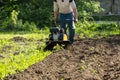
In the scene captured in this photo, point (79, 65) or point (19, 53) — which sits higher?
point (79, 65)

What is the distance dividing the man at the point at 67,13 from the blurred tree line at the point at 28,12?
683 centimetres

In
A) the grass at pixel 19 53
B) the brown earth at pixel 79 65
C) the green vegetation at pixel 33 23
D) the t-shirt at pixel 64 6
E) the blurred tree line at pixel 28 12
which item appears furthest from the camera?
the blurred tree line at pixel 28 12

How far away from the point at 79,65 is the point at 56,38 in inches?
118

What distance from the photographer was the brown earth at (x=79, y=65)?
7797 mm

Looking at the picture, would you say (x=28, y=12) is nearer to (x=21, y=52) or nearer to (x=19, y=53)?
(x=21, y=52)

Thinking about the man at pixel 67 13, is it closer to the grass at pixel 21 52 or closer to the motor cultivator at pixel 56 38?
the motor cultivator at pixel 56 38

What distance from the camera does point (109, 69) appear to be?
858 cm

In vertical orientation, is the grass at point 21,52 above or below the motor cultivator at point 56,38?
below

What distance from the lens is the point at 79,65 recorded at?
9.04 meters

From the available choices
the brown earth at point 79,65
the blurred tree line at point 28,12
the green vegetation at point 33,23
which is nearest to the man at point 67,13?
the brown earth at point 79,65

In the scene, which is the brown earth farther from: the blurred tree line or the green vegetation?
the blurred tree line

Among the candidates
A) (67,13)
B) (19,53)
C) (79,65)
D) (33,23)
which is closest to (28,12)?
(33,23)

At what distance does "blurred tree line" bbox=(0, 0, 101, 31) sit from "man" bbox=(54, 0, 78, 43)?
6834 mm

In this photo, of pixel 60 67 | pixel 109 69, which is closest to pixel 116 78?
pixel 109 69
